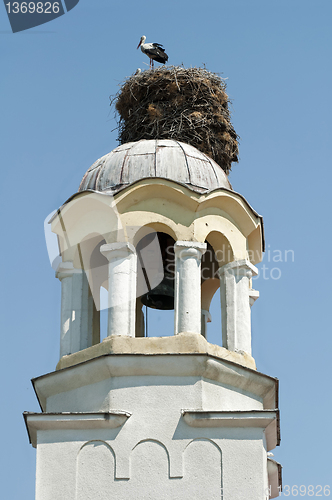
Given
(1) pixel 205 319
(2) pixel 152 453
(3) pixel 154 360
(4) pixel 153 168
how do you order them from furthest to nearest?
(1) pixel 205 319 → (4) pixel 153 168 → (3) pixel 154 360 → (2) pixel 152 453

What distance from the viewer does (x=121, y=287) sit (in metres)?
15.2

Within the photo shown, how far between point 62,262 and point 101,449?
2.97m

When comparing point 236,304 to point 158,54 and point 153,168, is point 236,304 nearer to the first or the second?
point 153,168

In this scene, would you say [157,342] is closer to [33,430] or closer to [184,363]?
[184,363]

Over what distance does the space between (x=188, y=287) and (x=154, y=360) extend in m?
1.19

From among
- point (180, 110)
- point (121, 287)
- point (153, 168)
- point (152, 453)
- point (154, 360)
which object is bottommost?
point (152, 453)

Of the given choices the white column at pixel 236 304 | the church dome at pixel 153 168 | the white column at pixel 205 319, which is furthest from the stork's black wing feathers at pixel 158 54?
the white column at pixel 236 304

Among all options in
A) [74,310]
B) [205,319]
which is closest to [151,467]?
[74,310]

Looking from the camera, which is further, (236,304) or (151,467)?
(236,304)

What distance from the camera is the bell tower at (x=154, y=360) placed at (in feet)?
46.1

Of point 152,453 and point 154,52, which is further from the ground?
point 154,52

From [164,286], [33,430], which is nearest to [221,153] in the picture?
[164,286]

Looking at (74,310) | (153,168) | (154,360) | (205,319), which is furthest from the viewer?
(205,319)

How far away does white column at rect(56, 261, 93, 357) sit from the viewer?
612 inches
